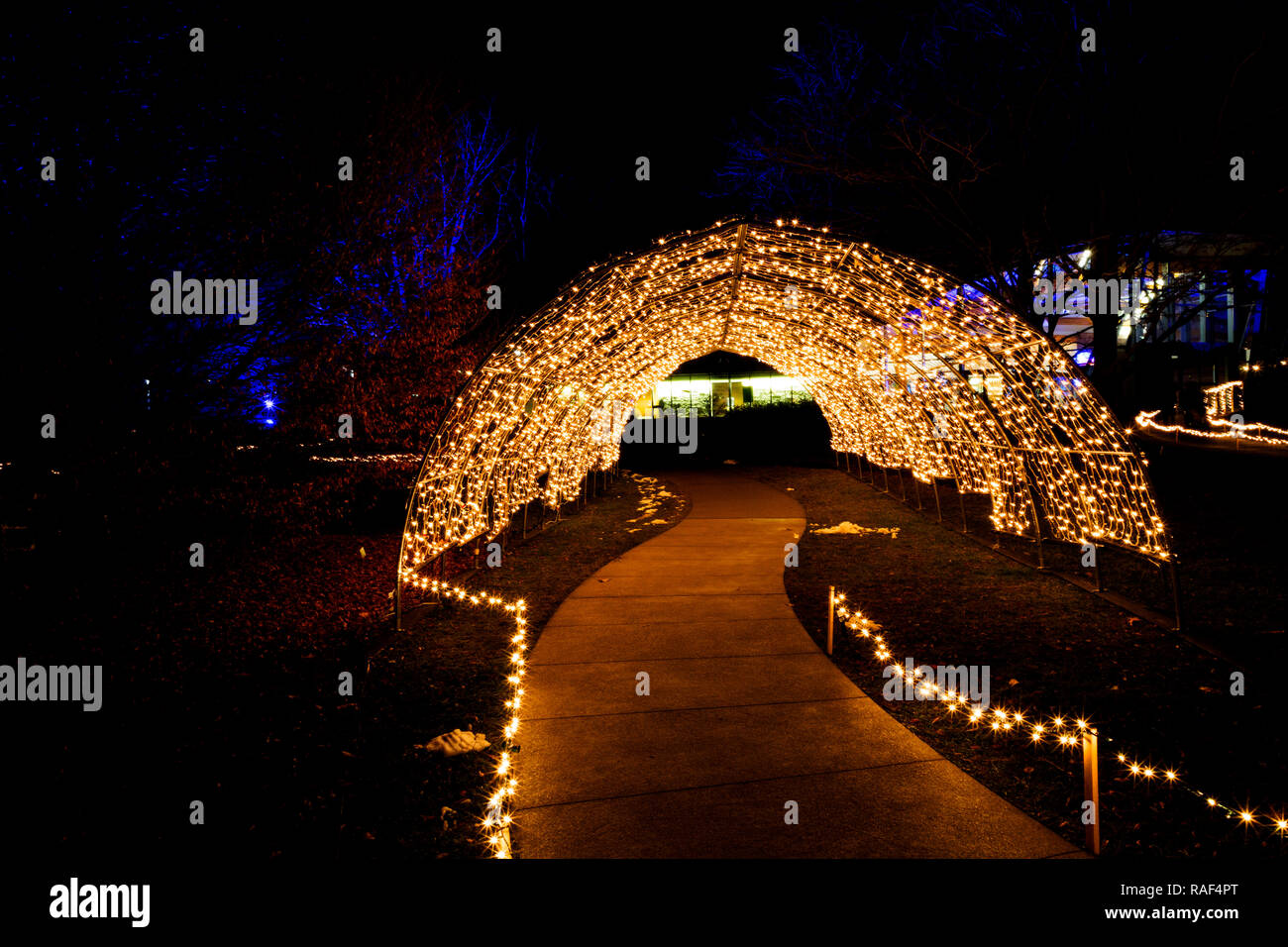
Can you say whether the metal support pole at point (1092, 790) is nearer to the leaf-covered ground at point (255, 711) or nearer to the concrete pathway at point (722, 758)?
the concrete pathway at point (722, 758)

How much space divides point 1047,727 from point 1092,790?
1.40 meters

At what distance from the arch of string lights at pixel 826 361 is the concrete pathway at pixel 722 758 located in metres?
2.52

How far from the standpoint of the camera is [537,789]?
3672 millimetres

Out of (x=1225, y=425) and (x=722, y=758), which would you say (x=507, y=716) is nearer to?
(x=722, y=758)

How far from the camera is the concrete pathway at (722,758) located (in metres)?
3.20

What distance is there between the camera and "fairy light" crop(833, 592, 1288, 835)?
3.28 meters

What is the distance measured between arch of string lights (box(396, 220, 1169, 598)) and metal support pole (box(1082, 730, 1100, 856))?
150 inches

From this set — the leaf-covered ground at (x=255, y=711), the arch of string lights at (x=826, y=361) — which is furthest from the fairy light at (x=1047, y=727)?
the leaf-covered ground at (x=255, y=711)

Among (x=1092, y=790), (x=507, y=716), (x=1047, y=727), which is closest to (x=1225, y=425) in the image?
(x=1047, y=727)

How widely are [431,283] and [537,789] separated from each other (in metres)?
9.62

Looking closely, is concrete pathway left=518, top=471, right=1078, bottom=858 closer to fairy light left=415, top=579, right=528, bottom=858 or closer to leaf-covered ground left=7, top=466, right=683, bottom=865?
fairy light left=415, top=579, right=528, bottom=858

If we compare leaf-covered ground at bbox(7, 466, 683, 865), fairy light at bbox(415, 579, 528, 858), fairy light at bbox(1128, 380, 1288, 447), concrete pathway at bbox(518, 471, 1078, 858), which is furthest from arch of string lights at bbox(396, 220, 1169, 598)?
fairy light at bbox(1128, 380, 1288, 447)

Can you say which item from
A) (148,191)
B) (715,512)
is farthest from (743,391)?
(148,191)
